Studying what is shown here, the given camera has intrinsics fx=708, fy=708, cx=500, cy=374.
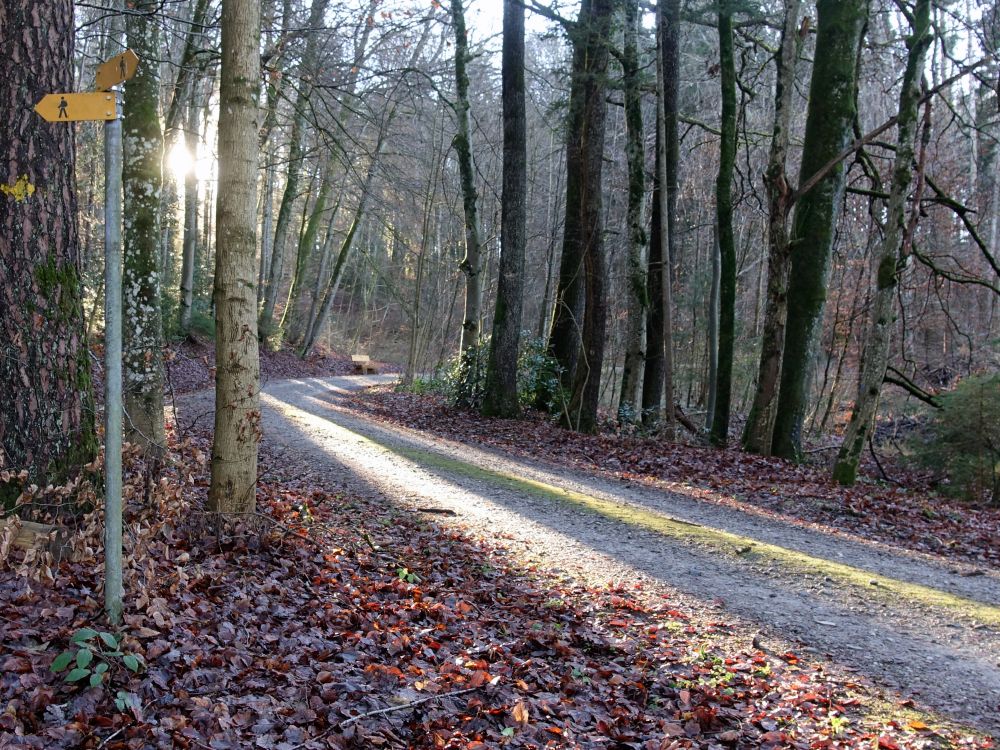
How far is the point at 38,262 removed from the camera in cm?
418

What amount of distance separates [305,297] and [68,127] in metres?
43.3

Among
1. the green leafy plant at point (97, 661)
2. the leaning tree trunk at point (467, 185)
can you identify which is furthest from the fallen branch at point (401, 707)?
the leaning tree trunk at point (467, 185)

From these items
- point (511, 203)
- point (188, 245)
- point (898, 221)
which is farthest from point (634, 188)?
point (188, 245)

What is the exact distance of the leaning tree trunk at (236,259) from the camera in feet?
16.9

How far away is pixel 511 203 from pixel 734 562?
10.3 m

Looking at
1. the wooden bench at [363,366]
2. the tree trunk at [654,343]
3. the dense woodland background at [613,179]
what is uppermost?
the dense woodland background at [613,179]

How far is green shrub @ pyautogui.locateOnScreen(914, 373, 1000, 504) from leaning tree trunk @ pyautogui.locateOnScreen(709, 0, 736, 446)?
12.8 feet

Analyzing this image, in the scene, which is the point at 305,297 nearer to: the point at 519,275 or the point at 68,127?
the point at 519,275

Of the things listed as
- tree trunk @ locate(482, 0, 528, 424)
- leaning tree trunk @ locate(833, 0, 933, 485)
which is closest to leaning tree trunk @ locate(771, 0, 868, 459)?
leaning tree trunk @ locate(833, 0, 933, 485)

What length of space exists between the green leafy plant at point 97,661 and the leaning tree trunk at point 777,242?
11645 millimetres

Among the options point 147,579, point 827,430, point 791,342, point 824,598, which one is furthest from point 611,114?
point 147,579

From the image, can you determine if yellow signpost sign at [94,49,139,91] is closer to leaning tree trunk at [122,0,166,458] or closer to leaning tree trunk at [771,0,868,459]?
leaning tree trunk at [122,0,166,458]

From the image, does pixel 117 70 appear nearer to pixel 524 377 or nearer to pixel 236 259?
pixel 236 259

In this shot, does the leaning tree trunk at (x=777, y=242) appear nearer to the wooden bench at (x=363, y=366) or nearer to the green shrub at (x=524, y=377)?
the green shrub at (x=524, y=377)
